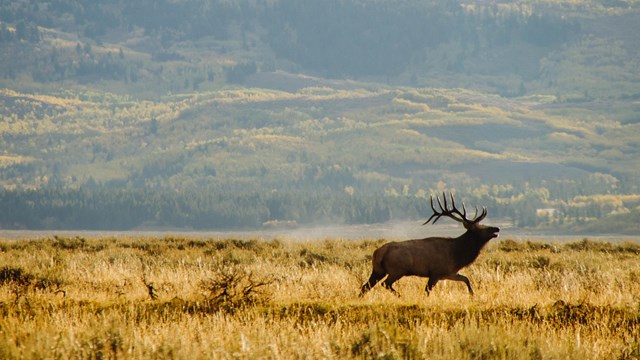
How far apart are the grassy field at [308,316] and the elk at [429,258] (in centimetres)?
42

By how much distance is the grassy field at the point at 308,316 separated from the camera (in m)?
14.0

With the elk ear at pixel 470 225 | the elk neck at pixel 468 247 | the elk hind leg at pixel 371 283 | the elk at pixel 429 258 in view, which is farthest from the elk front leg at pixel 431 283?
the elk ear at pixel 470 225

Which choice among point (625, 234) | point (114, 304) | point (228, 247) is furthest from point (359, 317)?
point (625, 234)

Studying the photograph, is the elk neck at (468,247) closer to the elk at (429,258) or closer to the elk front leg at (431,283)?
the elk at (429,258)

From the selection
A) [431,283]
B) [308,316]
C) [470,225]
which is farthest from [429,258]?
[308,316]

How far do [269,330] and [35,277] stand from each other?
9546 mm

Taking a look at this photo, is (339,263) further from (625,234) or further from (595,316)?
(625,234)

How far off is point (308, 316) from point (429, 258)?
504cm

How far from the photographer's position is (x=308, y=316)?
17.9 meters

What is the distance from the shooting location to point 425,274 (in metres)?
22.2

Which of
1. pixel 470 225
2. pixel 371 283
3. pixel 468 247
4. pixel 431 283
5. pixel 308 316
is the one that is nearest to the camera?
pixel 308 316

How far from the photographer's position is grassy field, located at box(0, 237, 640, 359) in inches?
553

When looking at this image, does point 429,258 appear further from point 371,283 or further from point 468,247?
point 371,283

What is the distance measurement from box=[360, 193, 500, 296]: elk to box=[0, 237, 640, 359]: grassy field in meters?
0.42
